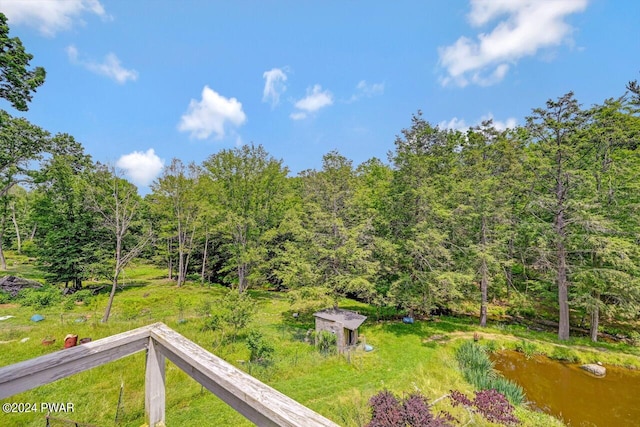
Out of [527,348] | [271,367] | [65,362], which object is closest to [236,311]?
[271,367]

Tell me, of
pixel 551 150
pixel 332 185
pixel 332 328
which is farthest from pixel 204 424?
pixel 551 150

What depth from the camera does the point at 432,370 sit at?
1041 cm

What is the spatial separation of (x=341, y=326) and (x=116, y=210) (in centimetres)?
1240

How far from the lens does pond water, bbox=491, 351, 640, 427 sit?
348 inches

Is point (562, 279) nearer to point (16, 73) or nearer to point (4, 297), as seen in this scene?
point (16, 73)

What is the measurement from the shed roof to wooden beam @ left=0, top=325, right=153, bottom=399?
11549mm

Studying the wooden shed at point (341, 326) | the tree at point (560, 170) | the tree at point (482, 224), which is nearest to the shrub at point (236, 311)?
the wooden shed at point (341, 326)

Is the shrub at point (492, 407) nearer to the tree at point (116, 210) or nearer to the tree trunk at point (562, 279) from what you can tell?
the tree trunk at point (562, 279)

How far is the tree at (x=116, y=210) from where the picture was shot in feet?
43.6

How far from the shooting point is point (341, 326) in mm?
12438

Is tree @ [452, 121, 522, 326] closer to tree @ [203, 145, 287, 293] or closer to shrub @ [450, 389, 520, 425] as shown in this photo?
shrub @ [450, 389, 520, 425]

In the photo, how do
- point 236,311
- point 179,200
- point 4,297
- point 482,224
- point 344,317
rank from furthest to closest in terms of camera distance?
point 179,200 → point 4,297 → point 482,224 → point 344,317 → point 236,311

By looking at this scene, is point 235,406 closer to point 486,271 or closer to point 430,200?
point 430,200

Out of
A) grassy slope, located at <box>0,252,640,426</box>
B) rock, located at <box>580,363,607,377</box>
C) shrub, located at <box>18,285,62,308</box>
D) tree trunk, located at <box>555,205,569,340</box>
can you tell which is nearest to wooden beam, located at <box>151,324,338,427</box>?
grassy slope, located at <box>0,252,640,426</box>
